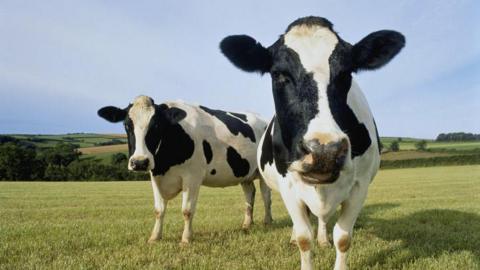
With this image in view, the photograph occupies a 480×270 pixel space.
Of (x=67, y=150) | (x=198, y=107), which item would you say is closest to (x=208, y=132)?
(x=198, y=107)

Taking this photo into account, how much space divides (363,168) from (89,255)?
3982 mm

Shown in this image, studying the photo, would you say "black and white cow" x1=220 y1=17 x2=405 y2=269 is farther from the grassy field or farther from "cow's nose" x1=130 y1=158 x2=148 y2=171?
"cow's nose" x1=130 y1=158 x2=148 y2=171

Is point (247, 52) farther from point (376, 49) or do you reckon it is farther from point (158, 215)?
point (158, 215)

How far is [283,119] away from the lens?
3.66m

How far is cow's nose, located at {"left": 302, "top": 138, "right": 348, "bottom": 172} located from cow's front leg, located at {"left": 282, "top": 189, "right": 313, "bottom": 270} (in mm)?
1774

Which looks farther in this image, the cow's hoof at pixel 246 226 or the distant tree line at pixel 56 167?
the distant tree line at pixel 56 167

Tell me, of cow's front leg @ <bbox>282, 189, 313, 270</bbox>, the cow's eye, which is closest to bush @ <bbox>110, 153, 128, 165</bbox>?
cow's front leg @ <bbox>282, 189, 313, 270</bbox>

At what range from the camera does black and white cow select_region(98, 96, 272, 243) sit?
22.7ft

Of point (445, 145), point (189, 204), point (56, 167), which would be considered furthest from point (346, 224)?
point (445, 145)

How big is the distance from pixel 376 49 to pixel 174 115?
4379 mm

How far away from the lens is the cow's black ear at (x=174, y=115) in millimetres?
7367

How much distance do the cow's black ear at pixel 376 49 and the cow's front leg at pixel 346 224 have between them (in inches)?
56.2

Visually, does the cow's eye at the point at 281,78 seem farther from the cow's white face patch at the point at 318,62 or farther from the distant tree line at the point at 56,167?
the distant tree line at the point at 56,167

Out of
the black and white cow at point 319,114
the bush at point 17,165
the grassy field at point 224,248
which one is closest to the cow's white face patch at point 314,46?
the black and white cow at point 319,114
